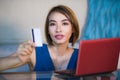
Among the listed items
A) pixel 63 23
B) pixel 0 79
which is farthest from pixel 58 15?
pixel 0 79

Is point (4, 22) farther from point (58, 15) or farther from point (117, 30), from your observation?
point (117, 30)

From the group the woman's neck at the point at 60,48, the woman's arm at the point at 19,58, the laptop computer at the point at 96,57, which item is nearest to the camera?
the laptop computer at the point at 96,57

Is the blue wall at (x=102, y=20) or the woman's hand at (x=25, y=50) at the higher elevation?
the blue wall at (x=102, y=20)

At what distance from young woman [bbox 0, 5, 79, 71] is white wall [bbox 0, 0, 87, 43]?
6 centimetres

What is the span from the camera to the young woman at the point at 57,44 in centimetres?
202

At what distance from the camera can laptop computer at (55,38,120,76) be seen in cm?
142

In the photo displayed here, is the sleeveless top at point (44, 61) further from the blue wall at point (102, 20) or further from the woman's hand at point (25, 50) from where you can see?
the blue wall at point (102, 20)

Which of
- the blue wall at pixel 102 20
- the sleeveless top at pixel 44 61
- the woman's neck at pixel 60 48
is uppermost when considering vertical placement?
the blue wall at pixel 102 20

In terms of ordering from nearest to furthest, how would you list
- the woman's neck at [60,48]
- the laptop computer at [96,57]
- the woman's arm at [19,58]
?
the laptop computer at [96,57] → the woman's arm at [19,58] → the woman's neck at [60,48]

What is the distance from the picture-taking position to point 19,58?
1.96 meters

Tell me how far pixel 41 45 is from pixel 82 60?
643 mm

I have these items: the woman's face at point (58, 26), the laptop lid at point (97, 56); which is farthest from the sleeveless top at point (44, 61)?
the laptop lid at point (97, 56)

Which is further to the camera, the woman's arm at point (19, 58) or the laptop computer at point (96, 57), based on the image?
the woman's arm at point (19, 58)

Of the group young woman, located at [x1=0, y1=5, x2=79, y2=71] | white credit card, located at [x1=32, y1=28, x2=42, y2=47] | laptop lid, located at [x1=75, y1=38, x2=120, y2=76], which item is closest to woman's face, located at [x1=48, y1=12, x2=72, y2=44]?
young woman, located at [x1=0, y1=5, x2=79, y2=71]
